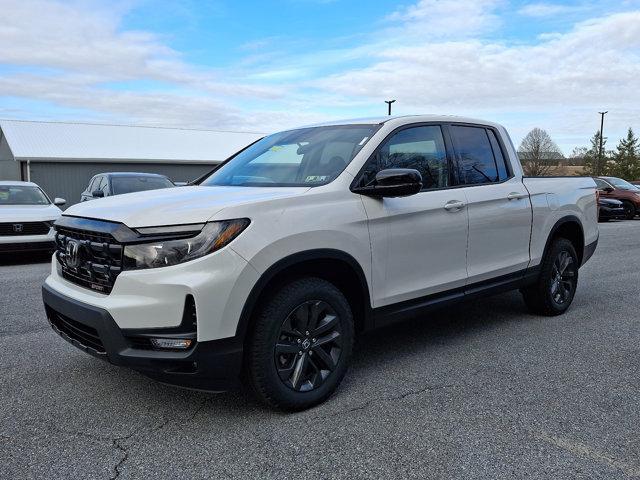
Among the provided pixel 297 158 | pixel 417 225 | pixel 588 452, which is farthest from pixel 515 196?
pixel 588 452

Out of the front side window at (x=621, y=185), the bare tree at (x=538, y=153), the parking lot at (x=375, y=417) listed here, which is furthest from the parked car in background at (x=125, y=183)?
the bare tree at (x=538, y=153)

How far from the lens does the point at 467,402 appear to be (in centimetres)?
354

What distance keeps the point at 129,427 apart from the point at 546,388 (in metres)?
2.65

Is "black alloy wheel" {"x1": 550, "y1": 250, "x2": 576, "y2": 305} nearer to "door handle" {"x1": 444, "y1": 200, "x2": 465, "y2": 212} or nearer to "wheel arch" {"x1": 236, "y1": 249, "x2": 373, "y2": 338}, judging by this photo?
"door handle" {"x1": 444, "y1": 200, "x2": 465, "y2": 212}

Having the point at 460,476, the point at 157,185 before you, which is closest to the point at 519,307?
the point at 460,476

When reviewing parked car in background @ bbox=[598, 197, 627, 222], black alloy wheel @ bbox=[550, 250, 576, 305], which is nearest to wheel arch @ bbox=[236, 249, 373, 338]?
black alloy wheel @ bbox=[550, 250, 576, 305]

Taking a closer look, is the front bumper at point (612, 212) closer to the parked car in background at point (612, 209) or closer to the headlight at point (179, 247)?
the parked car in background at point (612, 209)

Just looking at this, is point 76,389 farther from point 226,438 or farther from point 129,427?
point 226,438

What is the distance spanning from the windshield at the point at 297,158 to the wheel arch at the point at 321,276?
53 cm

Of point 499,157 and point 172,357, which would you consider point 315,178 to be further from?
point 499,157

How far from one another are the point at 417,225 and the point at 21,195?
31.1 ft

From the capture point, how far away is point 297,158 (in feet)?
14.1

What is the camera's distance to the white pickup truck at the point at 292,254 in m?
2.99

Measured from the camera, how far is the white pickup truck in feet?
9.82
